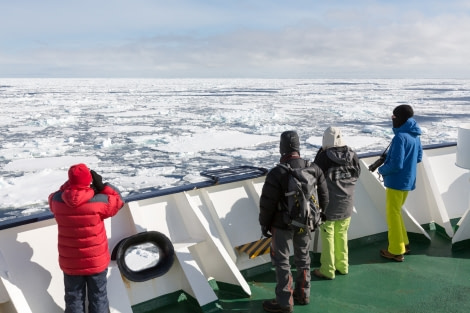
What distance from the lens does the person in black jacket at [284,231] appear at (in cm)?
264

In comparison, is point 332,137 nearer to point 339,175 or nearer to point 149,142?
point 339,175

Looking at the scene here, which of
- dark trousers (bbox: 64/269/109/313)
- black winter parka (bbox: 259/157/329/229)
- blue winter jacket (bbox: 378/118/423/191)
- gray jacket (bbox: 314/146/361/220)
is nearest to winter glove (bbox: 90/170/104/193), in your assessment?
dark trousers (bbox: 64/269/109/313)

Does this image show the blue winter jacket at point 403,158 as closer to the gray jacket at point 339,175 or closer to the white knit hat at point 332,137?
the gray jacket at point 339,175

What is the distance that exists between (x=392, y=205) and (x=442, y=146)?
173 centimetres

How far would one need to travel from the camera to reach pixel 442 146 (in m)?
4.87

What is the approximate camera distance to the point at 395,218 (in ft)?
11.9

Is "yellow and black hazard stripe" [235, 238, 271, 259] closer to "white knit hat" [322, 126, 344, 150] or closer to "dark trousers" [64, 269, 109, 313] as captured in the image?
"white knit hat" [322, 126, 344, 150]

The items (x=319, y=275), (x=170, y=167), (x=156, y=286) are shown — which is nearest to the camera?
(x=156, y=286)

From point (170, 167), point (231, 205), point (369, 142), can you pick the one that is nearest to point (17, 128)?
point (170, 167)

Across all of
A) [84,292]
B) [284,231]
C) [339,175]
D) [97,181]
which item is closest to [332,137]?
[339,175]

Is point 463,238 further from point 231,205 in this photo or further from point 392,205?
point 231,205

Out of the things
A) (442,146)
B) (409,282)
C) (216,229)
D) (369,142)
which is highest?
(442,146)

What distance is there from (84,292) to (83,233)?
441mm

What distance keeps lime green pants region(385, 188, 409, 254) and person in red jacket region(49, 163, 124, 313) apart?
7.66ft
